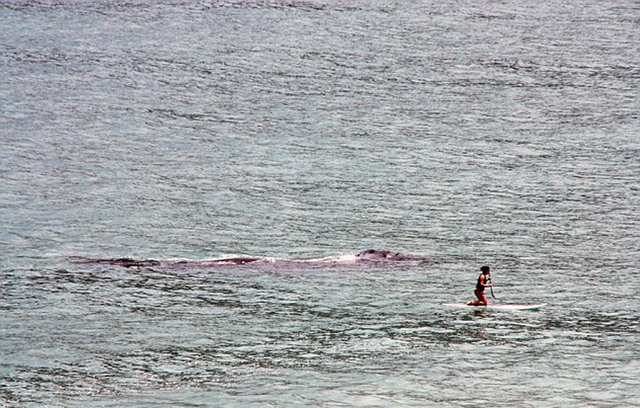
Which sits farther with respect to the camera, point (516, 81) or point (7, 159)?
point (516, 81)

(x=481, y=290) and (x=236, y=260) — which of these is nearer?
(x=481, y=290)

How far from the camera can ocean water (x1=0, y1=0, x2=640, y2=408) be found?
42.2 meters

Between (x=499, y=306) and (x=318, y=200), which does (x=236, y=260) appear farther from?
(x=499, y=306)

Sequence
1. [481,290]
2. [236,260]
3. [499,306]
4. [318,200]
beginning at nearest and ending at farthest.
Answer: [481,290]
[499,306]
[236,260]
[318,200]

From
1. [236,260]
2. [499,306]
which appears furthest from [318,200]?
[499,306]

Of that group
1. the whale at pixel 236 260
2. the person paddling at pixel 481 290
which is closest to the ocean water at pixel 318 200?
the whale at pixel 236 260

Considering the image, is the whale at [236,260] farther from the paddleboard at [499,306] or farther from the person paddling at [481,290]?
the person paddling at [481,290]

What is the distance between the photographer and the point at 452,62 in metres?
92.6

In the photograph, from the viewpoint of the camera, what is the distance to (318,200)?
66875mm

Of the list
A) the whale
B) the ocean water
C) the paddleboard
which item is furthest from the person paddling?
the whale

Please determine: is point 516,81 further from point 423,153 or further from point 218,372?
point 218,372

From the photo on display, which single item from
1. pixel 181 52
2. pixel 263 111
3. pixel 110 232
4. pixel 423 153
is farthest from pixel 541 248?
pixel 181 52

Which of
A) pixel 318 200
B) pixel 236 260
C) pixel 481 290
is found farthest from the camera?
pixel 318 200

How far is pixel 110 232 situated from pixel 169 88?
96.5 ft
